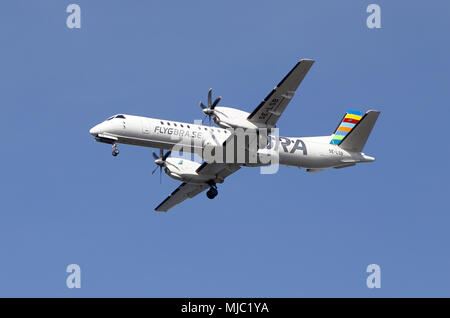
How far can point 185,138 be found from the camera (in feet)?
116

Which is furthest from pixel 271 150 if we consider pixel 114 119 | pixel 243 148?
pixel 114 119

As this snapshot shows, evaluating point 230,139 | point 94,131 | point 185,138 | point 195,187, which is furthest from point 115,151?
point 195,187

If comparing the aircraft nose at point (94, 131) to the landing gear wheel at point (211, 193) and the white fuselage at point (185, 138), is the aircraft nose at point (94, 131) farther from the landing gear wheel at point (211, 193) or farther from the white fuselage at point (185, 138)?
the landing gear wheel at point (211, 193)

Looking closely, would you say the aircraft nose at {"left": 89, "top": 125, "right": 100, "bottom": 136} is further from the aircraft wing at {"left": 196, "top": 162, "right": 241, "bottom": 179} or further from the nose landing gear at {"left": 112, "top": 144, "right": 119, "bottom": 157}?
the aircraft wing at {"left": 196, "top": 162, "right": 241, "bottom": 179}

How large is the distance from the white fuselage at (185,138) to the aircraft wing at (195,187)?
2161mm

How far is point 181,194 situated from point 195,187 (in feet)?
3.96

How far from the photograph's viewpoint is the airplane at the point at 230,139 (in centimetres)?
3431

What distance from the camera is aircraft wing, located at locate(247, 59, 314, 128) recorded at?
108 ft

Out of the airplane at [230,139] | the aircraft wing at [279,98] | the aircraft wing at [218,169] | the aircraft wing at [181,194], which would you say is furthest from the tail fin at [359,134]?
the aircraft wing at [181,194]

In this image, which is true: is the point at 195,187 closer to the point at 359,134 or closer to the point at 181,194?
the point at 181,194

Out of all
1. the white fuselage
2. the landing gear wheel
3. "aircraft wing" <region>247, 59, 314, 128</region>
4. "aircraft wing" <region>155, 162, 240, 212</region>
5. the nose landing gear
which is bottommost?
the landing gear wheel

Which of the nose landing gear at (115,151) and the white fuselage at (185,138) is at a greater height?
the white fuselage at (185,138)

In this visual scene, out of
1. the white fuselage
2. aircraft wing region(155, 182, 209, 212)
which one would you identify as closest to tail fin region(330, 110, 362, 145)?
the white fuselage

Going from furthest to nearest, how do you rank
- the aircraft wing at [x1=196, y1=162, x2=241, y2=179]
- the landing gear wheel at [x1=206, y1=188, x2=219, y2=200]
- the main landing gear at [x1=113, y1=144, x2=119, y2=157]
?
the landing gear wheel at [x1=206, y1=188, x2=219, y2=200], the aircraft wing at [x1=196, y1=162, x2=241, y2=179], the main landing gear at [x1=113, y1=144, x2=119, y2=157]
